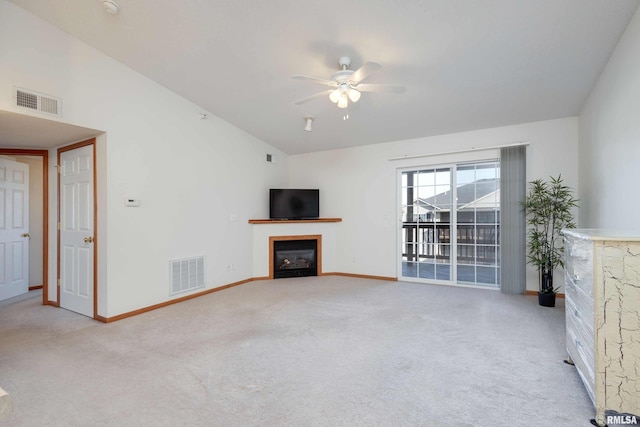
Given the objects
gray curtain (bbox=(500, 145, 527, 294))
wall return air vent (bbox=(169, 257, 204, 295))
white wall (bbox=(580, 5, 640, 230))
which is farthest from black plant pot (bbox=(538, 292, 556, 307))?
wall return air vent (bbox=(169, 257, 204, 295))

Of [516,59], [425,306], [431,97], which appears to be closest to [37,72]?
[431,97]

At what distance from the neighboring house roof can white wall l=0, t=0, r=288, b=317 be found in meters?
3.54

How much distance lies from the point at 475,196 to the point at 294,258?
11.1 ft

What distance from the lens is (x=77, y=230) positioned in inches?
146

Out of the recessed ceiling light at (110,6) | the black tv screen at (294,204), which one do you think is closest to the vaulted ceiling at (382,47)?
the recessed ceiling light at (110,6)

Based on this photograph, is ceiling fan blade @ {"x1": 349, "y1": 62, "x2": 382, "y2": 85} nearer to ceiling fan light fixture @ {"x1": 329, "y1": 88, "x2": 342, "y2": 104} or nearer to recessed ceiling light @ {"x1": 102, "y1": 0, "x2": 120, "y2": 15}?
ceiling fan light fixture @ {"x1": 329, "y1": 88, "x2": 342, "y2": 104}

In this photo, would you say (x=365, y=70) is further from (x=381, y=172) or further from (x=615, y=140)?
(x=381, y=172)

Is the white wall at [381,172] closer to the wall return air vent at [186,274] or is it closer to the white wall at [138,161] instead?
the white wall at [138,161]

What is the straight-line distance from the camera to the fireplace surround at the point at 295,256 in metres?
5.64

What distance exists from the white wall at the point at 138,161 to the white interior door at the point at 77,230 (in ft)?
0.83

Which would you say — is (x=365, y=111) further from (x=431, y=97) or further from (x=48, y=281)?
(x=48, y=281)

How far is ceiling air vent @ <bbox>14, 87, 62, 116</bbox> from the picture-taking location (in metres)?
2.75

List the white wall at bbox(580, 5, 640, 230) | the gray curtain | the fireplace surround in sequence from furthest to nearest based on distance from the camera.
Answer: the fireplace surround, the gray curtain, the white wall at bbox(580, 5, 640, 230)

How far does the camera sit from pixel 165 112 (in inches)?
157
